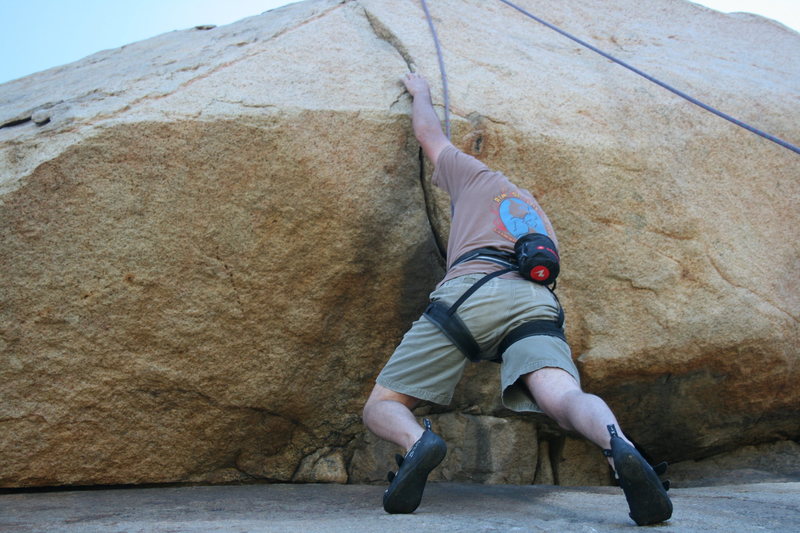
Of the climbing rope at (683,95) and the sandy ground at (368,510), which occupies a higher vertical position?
the climbing rope at (683,95)

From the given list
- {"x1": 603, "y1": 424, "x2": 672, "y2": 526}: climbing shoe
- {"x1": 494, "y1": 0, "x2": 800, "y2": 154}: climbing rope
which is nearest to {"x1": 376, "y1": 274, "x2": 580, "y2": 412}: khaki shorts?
{"x1": 603, "y1": 424, "x2": 672, "y2": 526}: climbing shoe

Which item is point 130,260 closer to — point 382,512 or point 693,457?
point 382,512

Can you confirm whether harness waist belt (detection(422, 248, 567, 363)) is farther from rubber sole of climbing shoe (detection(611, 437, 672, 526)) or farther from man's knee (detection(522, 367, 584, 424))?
rubber sole of climbing shoe (detection(611, 437, 672, 526))

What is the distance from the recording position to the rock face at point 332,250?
3264mm

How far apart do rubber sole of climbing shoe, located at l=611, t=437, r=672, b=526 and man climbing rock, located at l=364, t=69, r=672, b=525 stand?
0.09 meters

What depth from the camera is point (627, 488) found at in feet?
7.01

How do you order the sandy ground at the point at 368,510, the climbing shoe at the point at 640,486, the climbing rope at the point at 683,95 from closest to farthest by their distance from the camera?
the climbing shoe at the point at 640,486 → the sandy ground at the point at 368,510 → the climbing rope at the point at 683,95

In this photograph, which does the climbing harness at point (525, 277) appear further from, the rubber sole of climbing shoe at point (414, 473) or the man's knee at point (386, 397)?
the rubber sole of climbing shoe at point (414, 473)

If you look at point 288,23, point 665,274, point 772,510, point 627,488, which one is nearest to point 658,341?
point 665,274

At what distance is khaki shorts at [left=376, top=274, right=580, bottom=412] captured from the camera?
2.81m

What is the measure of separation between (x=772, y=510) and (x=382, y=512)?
1.35 metres

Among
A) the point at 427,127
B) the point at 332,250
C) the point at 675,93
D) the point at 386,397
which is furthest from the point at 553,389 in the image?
the point at 675,93

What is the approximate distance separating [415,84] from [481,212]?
3.19 feet

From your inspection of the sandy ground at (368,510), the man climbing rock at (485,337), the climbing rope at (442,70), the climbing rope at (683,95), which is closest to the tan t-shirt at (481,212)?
the man climbing rock at (485,337)
